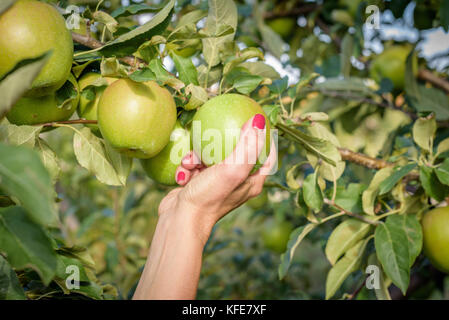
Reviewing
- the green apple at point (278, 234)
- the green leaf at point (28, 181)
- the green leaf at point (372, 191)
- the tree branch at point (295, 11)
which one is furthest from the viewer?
the green apple at point (278, 234)

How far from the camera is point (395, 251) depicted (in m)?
0.83

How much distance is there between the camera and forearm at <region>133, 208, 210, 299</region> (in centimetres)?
65

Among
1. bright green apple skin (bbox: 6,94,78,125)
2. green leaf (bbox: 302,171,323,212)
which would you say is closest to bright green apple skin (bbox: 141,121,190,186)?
bright green apple skin (bbox: 6,94,78,125)

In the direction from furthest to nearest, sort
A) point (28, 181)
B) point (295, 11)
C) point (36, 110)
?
point (295, 11) → point (36, 110) → point (28, 181)

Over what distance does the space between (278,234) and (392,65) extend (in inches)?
42.0

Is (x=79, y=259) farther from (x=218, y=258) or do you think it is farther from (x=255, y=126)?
(x=218, y=258)

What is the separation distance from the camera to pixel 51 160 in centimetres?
76

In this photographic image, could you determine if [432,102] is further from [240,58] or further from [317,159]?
[240,58]

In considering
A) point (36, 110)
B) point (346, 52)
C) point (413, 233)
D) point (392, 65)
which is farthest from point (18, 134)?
point (392, 65)

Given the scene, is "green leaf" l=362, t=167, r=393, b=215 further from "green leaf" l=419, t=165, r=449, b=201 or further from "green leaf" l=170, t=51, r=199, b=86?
"green leaf" l=170, t=51, r=199, b=86

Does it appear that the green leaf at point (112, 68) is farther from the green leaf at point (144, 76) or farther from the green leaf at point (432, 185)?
the green leaf at point (432, 185)

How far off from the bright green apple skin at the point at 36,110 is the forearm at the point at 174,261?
331 mm

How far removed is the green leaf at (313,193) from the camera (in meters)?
0.88

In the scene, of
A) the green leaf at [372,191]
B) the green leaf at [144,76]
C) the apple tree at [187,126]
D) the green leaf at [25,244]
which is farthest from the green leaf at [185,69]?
the green leaf at [372,191]
